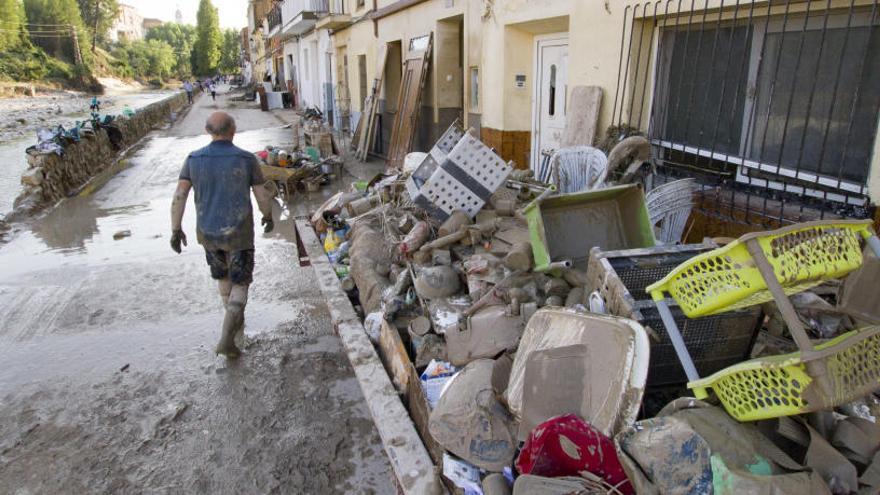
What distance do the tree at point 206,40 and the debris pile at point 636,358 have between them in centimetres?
8541

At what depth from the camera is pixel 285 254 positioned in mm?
6652

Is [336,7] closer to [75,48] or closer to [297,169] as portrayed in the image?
[297,169]

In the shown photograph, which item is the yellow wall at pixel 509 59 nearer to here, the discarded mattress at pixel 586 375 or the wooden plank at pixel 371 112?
the wooden plank at pixel 371 112

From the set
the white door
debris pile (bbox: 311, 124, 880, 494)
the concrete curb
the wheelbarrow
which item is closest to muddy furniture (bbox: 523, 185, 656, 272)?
debris pile (bbox: 311, 124, 880, 494)

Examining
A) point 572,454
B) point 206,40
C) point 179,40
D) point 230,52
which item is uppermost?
point 179,40

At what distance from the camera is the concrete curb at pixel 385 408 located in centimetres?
230

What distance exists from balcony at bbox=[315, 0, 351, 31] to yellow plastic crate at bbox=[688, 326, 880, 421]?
50.4 feet

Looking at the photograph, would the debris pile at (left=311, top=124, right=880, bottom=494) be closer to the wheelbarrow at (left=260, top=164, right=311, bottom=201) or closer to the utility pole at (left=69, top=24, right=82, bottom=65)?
the wheelbarrow at (left=260, top=164, right=311, bottom=201)

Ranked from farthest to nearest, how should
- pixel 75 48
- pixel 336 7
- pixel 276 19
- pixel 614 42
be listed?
pixel 75 48
pixel 276 19
pixel 336 7
pixel 614 42

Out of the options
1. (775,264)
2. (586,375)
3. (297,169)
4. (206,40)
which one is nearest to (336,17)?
(297,169)

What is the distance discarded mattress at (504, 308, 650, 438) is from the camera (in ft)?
6.42

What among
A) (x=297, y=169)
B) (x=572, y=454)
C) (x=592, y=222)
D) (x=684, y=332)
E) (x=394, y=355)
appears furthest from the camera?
(x=297, y=169)

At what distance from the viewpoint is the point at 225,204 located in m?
4.22

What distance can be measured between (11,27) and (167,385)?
66029 mm
